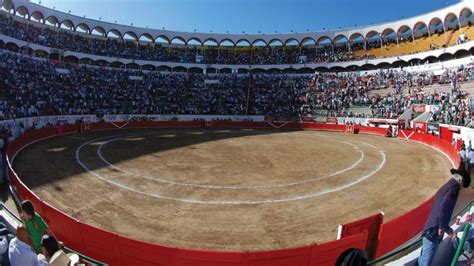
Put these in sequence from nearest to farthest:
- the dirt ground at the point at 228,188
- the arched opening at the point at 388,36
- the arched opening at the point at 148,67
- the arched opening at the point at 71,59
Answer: the dirt ground at the point at 228,188, the arched opening at the point at 71,59, the arched opening at the point at 388,36, the arched opening at the point at 148,67

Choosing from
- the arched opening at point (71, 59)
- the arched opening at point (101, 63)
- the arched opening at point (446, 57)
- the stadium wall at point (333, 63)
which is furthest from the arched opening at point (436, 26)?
the arched opening at point (71, 59)

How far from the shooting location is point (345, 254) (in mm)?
3816

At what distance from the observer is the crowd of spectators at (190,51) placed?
59031 mm

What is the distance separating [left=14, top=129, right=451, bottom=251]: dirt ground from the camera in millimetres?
10898

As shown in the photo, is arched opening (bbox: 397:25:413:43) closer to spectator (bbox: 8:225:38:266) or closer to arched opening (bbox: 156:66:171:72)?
arched opening (bbox: 156:66:171:72)

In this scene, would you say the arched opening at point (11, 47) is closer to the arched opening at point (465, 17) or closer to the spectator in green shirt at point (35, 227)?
the spectator in green shirt at point (35, 227)

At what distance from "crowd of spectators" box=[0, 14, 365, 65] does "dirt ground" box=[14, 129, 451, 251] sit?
39.3 metres

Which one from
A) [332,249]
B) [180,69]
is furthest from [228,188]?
[180,69]

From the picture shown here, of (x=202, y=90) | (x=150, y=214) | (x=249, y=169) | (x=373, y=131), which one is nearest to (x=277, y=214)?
(x=150, y=214)

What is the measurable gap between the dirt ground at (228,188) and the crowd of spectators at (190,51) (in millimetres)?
39287

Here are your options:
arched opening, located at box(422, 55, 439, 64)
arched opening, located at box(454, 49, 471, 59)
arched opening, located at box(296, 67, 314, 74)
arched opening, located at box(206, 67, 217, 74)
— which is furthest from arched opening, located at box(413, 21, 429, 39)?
arched opening, located at box(206, 67, 217, 74)

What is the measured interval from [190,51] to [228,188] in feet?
201

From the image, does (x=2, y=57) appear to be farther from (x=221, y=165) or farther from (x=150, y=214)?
(x=150, y=214)

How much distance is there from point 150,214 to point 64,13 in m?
61.5
